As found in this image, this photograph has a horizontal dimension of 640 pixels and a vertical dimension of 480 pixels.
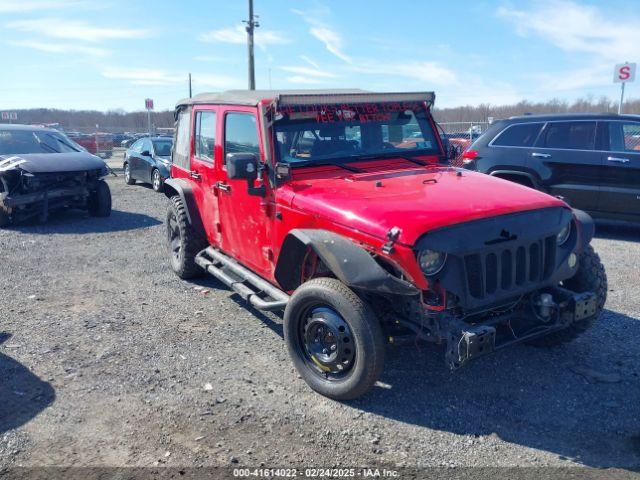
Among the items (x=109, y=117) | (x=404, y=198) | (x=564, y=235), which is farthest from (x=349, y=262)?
(x=109, y=117)

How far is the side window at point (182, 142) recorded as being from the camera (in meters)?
6.05

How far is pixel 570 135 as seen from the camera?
8227 millimetres

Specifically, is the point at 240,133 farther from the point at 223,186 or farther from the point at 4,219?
the point at 4,219

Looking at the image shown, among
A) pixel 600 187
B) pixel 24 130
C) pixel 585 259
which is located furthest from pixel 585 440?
pixel 24 130

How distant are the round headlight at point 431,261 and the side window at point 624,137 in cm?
593

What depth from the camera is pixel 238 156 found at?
13.4ft

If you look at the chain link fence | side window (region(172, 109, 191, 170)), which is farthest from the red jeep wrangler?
side window (region(172, 109, 191, 170))

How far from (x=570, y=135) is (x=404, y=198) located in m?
5.66

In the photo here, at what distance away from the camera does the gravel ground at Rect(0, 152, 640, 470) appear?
319 centimetres

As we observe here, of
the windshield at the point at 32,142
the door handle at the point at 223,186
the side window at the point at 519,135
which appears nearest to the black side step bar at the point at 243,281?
the door handle at the point at 223,186

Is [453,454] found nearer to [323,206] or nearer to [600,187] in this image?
[323,206]

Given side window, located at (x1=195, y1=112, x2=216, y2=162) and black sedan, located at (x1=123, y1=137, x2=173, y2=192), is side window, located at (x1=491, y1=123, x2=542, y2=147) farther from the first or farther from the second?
black sedan, located at (x1=123, y1=137, x2=173, y2=192)

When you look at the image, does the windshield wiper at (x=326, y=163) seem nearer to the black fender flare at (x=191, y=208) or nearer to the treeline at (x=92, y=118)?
the black fender flare at (x=191, y=208)

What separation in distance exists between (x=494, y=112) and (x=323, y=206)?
4180cm
